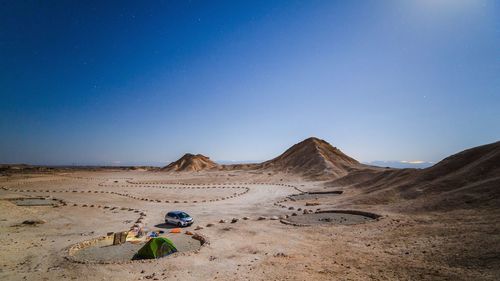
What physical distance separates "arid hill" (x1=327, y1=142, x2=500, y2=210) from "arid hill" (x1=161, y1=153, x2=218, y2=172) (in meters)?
106

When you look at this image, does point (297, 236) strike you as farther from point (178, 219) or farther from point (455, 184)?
point (455, 184)

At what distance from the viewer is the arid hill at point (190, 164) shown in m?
140

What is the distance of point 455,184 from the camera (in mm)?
31422

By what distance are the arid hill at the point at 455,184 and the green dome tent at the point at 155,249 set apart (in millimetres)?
23489

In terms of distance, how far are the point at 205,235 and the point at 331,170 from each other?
6622 centimetres

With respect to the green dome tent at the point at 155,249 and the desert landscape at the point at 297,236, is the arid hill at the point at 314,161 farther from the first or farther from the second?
the green dome tent at the point at 155,249

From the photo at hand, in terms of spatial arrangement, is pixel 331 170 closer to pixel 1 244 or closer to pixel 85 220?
pixel 85 220

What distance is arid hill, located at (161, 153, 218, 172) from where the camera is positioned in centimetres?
13975

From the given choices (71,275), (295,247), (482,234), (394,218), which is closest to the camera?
(71,275)

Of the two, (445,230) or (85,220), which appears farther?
(85,220)

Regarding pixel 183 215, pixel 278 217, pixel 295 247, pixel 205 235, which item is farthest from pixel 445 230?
pixel 183 215

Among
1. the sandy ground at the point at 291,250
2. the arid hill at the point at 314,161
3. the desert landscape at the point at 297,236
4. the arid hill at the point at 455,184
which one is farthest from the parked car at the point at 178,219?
the arid hill at the point at 314,161

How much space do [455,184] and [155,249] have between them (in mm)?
30774

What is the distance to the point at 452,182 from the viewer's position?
32.1m
